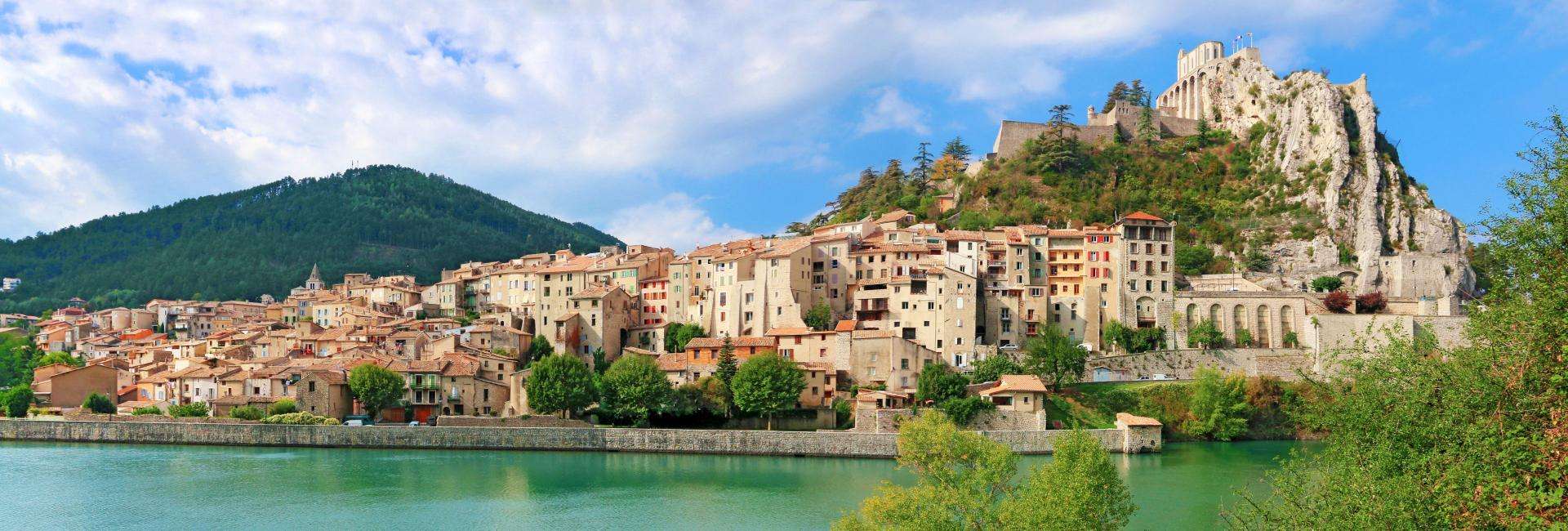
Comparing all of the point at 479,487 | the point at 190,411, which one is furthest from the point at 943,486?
the point at 190,411

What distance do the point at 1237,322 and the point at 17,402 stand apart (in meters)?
56.2

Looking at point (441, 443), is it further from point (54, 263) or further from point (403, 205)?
point (54, 263)

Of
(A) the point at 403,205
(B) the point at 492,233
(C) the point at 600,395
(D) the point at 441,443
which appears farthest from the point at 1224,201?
(A) the point at 403,205

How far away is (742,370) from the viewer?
4388cm

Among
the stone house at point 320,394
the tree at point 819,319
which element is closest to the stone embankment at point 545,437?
the stone house at point 320,394

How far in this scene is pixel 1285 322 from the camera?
51375 millimetres

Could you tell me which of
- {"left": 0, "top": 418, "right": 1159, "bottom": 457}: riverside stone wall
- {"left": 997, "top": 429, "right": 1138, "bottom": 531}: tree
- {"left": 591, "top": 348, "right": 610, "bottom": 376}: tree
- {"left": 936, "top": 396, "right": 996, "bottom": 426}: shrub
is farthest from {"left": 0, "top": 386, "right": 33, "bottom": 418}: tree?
{"left": 997, "top": 429, "right": 1138, "bottom": 531}: tree

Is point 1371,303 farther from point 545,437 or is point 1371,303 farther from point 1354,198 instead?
point 545,437

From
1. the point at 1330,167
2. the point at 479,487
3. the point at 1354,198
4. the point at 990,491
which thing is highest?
the point at 1330,167

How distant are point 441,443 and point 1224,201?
48906mm

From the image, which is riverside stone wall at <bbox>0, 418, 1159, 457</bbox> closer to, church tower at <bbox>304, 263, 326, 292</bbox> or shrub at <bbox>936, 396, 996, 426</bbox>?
shrub at <bbox>936, 396, 996, 426</bbox>

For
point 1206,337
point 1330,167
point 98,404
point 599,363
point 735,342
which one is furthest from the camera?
point 1330,167

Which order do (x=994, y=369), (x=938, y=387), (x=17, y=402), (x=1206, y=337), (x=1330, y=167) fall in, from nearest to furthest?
(x=938, y=387), (x=994, y=369), (x=1206, y=337), (x=17, y=402), (x=1330, y=167)

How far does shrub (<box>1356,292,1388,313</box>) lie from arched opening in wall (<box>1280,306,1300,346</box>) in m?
3.25
